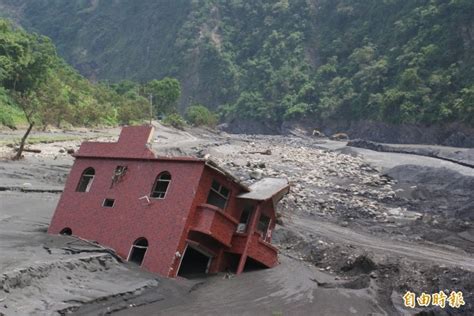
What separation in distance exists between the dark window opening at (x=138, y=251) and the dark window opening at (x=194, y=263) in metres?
1.15

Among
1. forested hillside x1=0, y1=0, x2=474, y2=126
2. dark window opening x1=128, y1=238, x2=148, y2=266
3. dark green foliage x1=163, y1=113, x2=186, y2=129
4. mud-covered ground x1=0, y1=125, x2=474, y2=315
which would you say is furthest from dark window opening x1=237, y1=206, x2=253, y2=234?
dark green foliage x1=163, y1=113, x2=186, y2=129

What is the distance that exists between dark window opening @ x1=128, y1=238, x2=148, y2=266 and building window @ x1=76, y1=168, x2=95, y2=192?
3.00m

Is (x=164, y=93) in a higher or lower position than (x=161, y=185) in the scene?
higher

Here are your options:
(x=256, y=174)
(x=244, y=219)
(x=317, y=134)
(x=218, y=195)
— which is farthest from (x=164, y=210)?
(x=317, y=134)

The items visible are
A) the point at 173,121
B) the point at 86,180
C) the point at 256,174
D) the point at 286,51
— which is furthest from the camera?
the point at 286,51

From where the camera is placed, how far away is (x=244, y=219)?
48.3ft

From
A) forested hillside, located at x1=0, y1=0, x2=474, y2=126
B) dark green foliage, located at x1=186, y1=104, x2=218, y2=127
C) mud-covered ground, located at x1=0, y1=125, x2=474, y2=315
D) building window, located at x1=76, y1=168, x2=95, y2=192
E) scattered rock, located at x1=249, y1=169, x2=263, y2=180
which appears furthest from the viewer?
dark green foliage, located at x1=186, y1=104, x2=218, y2=127

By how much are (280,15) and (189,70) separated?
1108 inches

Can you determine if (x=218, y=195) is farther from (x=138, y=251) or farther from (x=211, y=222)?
(x=138, y=251)

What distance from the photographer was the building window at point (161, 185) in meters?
13.4

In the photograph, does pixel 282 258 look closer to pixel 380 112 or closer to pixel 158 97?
pixel 380 112

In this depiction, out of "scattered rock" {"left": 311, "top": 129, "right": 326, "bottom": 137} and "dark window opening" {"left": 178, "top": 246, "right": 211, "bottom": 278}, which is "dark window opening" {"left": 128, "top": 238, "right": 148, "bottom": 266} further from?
"scattered rock" {"left": 311, "top": 129, "right": 326, "bottom": 137}

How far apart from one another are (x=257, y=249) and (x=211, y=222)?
2.18 metres

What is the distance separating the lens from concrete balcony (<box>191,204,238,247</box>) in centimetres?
1275
